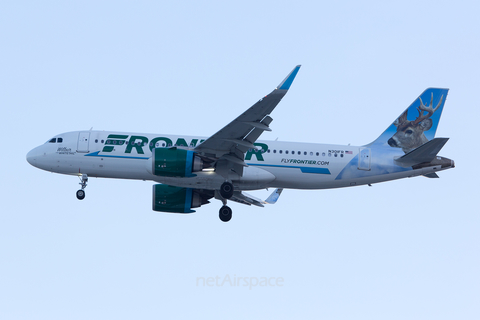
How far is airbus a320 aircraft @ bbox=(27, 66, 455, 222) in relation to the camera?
4219 centimetres

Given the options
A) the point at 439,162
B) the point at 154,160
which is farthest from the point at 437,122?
the point at 154,160

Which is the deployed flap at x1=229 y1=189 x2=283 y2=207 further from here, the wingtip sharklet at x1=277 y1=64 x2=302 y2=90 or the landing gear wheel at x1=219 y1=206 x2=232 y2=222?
the wingtip sharklet at x1=277 y1=64 x2=302 y2=90

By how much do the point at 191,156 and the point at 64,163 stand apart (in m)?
9.90

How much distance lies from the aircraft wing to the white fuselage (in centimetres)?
147

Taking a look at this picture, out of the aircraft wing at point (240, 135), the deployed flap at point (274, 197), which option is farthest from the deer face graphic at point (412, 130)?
the aircraft wing at point (240, 135)

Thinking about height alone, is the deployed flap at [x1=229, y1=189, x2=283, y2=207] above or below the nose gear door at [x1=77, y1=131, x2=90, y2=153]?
below

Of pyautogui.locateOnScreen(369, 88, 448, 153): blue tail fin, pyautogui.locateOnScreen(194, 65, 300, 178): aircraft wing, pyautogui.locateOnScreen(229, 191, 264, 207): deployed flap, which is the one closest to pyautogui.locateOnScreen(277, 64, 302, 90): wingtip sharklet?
pyautogui.locateOnScreen(194, 65, 300, 178): aircraft wing

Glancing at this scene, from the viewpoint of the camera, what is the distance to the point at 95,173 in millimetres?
44688

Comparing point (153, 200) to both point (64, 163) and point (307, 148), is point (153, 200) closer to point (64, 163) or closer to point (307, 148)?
point (64, 163)

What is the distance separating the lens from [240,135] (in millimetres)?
39594

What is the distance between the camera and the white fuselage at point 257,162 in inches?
1724

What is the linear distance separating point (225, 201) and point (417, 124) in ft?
49.4

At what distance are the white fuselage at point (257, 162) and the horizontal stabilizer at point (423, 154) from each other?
1.53 ft

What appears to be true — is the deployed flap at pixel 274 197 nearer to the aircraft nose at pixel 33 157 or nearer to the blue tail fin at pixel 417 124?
the blue tail fin at pixel 417 124
